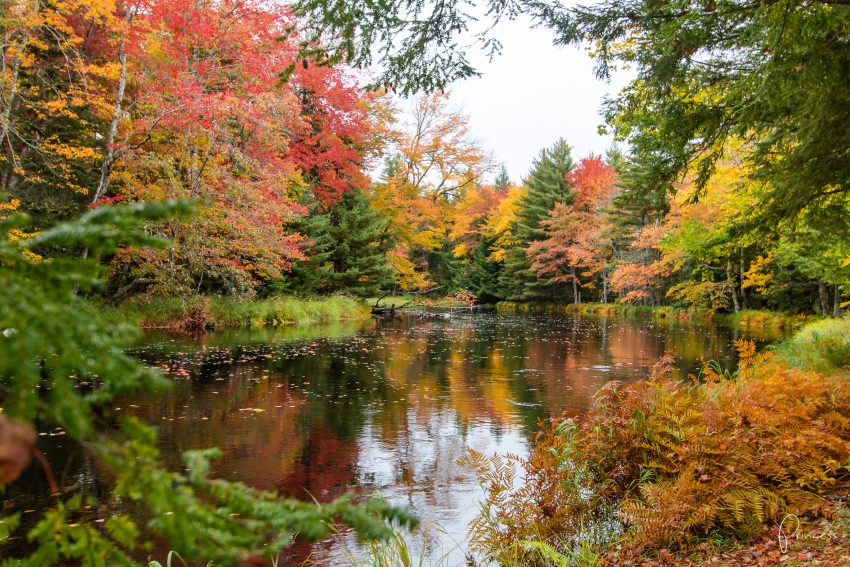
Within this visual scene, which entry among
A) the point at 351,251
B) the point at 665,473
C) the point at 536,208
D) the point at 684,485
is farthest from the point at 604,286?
the point at 684,485

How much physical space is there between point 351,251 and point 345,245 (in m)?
1.02

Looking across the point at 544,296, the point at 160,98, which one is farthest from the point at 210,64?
the point at 544,296

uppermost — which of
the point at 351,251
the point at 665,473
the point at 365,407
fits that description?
the point at 351,251

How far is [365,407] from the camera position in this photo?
8367mm

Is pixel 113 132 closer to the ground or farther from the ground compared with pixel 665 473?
farther from the ground

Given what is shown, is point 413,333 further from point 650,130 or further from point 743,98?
point 743,98

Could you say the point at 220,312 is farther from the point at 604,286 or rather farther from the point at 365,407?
the point at 604,286

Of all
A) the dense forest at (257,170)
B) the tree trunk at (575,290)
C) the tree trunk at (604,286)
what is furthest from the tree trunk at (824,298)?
the tree trunk at (575,290)

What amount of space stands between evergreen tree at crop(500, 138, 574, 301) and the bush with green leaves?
136ft

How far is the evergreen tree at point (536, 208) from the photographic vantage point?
4197 centimetres

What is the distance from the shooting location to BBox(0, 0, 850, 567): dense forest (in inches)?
29.1

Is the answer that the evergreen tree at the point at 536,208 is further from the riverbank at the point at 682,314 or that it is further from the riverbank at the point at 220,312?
the riverbank at the point at 220,312

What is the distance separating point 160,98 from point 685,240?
12685 mm

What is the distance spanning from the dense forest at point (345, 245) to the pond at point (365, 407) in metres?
0.46
